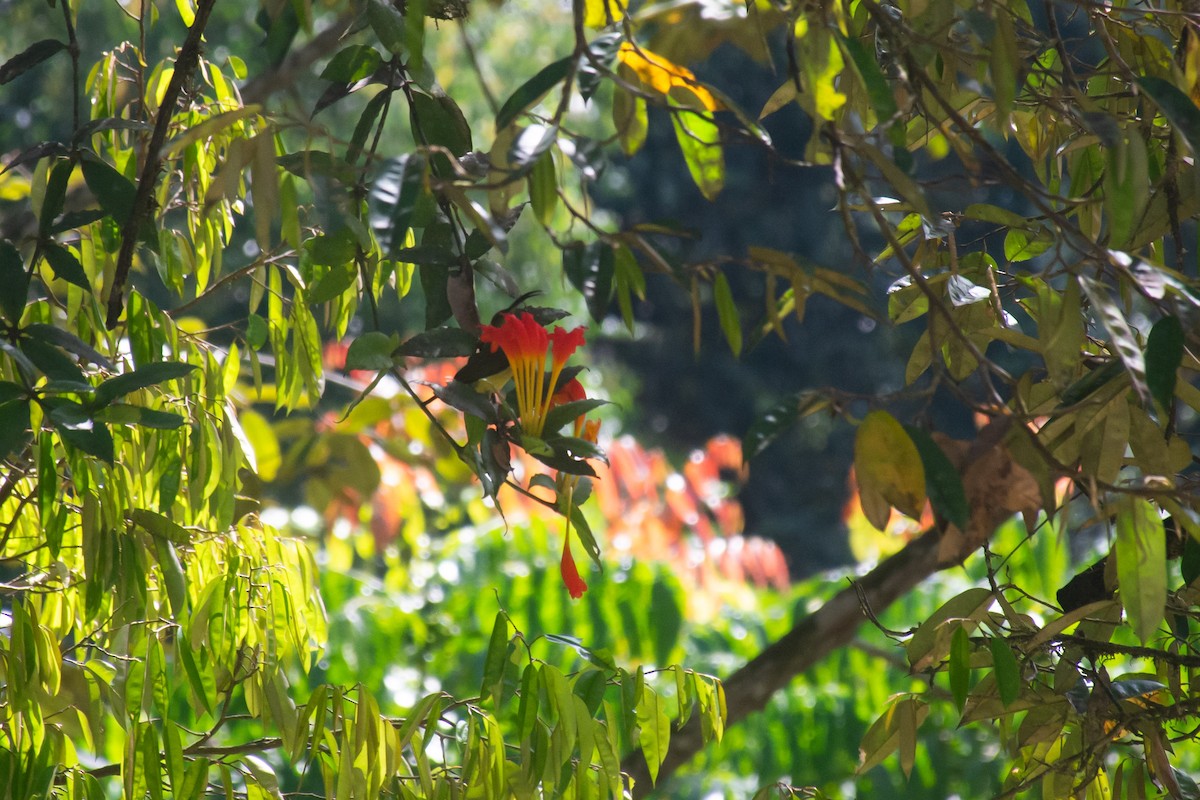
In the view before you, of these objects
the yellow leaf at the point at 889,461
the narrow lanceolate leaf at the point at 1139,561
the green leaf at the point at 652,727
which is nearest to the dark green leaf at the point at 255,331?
the green leaf at the point at 652,727

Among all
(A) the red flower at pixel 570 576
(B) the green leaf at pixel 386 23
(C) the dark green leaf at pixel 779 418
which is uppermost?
(B) the green leaf at pixel 386 23

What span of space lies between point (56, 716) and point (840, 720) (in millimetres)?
1680

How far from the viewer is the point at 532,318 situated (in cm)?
66

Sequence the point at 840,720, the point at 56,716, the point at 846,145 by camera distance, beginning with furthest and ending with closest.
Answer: the point at 840,720 → the point at 56,716 → the point at 846,145

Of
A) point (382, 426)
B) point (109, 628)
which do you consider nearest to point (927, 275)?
point (109, 628)

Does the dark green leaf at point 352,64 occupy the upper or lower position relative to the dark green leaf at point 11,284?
upper

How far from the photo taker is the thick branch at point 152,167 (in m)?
0.74

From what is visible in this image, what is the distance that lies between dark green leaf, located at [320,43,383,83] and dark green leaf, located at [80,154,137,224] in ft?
0.46

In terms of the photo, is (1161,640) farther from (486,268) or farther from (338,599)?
(338,599)

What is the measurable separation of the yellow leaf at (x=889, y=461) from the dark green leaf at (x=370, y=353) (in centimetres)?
25

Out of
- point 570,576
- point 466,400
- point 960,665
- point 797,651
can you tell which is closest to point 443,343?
point 466,400

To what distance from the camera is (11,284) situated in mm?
673

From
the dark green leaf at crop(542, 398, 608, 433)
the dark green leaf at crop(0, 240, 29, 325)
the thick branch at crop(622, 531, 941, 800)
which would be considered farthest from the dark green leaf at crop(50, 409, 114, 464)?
the thick branch at crop(622, 531, 941, 800)

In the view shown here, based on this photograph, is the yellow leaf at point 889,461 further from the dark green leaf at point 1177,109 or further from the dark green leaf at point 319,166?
the dark green leaf at point 319,166
